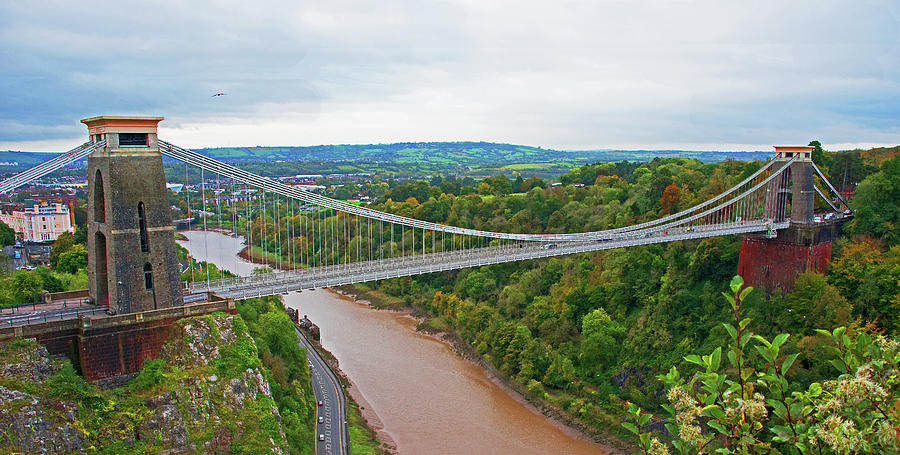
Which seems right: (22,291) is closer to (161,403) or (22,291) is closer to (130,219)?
(130,219)

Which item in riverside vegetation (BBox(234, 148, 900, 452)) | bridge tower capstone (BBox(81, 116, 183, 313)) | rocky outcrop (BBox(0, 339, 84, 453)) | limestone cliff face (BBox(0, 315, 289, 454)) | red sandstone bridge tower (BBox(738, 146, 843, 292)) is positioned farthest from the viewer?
red sandstone bridge tower (BBox(738, 146, 843, 292))

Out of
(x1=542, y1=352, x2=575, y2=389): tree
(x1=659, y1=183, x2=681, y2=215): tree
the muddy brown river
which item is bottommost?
the muddy brown river

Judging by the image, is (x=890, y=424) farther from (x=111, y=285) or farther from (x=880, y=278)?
(x=880, y=278)

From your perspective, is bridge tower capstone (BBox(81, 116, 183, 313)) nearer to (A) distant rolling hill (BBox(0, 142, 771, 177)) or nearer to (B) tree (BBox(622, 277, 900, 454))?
(B) tree (BBox(622, 277, 900, 454))

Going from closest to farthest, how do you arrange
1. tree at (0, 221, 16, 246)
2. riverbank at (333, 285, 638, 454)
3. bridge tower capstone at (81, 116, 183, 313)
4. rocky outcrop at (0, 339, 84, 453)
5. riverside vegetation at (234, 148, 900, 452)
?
rocky outcrop at (0, 339, 84, 453) < bridge tower capstone at (81, 116, 183, 313) < riverside vegetation at (234, 148, 900, 452) < riverbank at (333, 285, 638, 454) < tree at (0, 221, 16, 246)

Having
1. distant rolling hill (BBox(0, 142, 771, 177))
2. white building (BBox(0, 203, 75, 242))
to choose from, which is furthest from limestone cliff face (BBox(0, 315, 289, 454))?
distant rolling hill (BBox(0, 142, 771, 177))

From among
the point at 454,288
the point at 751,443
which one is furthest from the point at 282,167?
the point at 751,443
